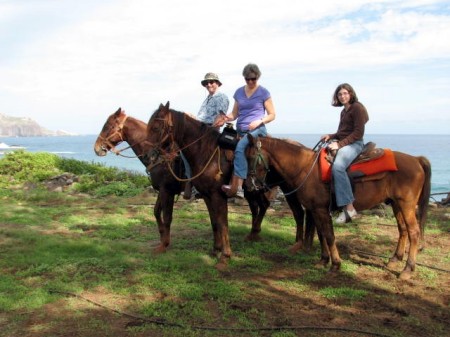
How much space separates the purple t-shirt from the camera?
22.6 ft

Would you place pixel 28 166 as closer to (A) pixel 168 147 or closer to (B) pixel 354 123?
(A) pixel 168 147

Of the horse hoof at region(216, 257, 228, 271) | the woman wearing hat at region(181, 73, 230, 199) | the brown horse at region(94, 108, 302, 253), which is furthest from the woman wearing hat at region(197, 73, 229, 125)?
the horse hoof at region(216, 257, 228, 271)

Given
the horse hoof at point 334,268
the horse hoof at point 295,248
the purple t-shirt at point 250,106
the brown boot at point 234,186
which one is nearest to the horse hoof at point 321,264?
the horse hoof at point 334,268

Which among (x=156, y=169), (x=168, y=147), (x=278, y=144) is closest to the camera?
(x=278, y=144)

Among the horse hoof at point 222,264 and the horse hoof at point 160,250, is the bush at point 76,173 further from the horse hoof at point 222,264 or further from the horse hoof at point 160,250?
the horse hoof at point 222,264

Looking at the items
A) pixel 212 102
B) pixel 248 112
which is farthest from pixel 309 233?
pixel 212 102

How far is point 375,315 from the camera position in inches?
200

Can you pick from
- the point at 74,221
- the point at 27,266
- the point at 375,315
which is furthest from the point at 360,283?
the point at 74,221

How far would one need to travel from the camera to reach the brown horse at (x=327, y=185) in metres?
6.43

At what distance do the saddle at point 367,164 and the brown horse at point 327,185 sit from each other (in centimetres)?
9

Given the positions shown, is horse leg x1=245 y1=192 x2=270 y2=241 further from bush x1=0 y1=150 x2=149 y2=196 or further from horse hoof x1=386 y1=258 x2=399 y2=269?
bush x1=0 y1=150 x2=149 y2=196

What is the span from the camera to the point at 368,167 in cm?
644

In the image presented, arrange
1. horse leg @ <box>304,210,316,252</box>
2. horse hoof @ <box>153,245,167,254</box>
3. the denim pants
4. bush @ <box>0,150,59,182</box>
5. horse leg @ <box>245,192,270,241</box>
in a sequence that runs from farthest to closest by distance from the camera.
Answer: bush @ <box>0,150,59,182</box>, horse leg @ <box>245,192,270,241</box>, horse leg @ <box>304,210,316,252</box>, horse hoof @ <box>153,245,167,254</box>, the denim pants

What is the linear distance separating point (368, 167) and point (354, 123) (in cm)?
72
